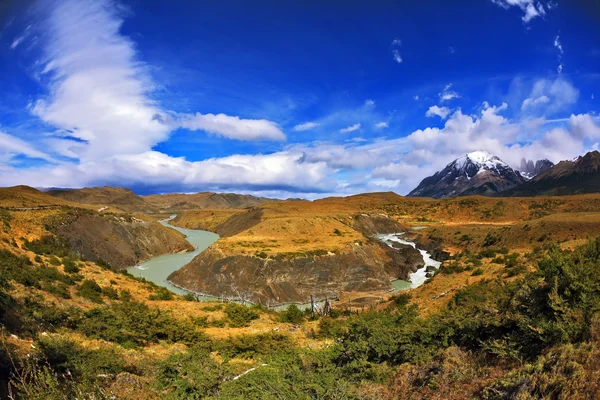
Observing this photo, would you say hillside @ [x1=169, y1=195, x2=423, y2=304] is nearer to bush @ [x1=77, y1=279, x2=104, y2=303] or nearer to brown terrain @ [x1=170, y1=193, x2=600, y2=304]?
brown terrain @ [x1=170, y1=193, x2=600, y2=304]

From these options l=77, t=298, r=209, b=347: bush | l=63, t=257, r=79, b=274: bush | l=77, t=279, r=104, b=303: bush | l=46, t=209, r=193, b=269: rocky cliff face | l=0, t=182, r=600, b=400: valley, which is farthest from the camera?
l=46, t=209, r=193, b=269: rocky cliff face

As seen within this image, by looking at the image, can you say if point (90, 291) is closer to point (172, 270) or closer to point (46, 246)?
point (46, 246)

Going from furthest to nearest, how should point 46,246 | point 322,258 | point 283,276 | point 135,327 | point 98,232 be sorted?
point 98,232 < point 322,258 < point 283,276 < point 46,246 < point 135,327

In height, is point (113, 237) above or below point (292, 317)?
above

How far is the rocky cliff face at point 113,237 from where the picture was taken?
51.3m

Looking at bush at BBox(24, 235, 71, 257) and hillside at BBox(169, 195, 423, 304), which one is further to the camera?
hillside at BBox(169, 195, 423, 304)

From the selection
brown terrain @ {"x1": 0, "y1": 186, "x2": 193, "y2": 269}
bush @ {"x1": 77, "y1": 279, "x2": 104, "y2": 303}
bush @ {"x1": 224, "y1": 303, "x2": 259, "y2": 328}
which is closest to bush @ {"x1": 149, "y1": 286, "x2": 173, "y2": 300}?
bush @ {"x1": 77, "y1": 279, "x2": 104, "y2": 303}

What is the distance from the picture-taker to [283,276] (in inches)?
1681

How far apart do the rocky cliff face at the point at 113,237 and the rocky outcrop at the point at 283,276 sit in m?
15.3

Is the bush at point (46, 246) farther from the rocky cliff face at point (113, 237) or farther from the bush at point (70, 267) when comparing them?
the rocky cliff face at point (113, 237)

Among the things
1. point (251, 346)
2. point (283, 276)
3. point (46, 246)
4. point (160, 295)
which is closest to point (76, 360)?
point (251, 346)

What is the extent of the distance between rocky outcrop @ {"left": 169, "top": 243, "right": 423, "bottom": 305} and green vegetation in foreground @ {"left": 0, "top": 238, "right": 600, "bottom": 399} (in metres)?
25.7

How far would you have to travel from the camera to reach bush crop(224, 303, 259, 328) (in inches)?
980

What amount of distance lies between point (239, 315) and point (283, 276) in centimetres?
1709
